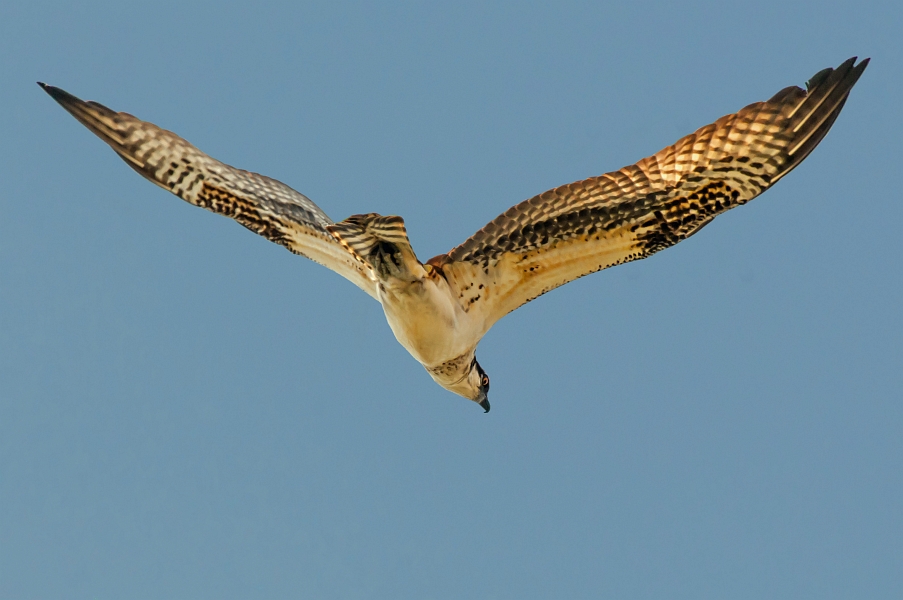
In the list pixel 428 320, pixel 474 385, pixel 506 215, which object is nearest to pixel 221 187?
pixel 428 320

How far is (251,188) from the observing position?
12711mm

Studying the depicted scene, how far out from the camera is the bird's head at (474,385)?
44.0 ft

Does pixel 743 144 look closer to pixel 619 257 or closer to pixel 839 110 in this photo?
pixel 839 110

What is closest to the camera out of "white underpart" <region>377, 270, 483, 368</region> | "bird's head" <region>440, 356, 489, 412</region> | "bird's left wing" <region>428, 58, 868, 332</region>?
"bird's left wing" <region>428, 58, 868, 332</region>

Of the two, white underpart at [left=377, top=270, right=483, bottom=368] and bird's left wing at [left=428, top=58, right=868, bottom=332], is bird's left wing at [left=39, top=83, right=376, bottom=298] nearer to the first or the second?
white underpart at [left=377, top=270, right=483, bottom=368]

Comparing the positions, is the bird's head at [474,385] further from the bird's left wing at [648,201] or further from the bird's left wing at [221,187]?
the bird's left wing at [221,187]

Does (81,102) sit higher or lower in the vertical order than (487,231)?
higher

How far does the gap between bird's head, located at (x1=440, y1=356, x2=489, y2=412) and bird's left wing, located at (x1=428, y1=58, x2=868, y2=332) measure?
122 centimetres

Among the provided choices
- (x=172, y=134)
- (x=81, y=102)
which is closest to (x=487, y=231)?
(x=172, y=134)

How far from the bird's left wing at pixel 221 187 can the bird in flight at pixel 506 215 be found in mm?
12

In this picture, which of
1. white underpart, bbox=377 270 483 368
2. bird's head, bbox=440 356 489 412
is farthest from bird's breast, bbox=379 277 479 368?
bird's head, bbox=440 356 489 412

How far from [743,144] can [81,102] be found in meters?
6.47

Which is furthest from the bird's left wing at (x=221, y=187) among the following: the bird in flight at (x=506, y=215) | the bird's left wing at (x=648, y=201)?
the bird's left wing at (x=648, y=201)

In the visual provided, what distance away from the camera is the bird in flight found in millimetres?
11062
